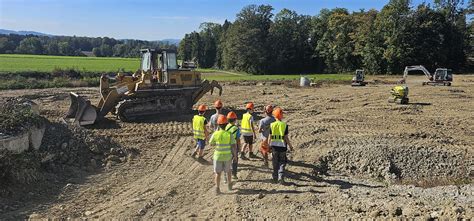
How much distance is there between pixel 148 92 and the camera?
17406 millimetres

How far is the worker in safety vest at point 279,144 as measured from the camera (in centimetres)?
957

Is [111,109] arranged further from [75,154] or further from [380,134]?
[380,134]

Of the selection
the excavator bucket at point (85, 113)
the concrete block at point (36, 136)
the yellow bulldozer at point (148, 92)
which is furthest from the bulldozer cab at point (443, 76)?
the concrete block at point (36, 136)

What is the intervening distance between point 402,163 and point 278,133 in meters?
4.36

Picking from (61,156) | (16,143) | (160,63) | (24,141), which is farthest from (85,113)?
(16,143)

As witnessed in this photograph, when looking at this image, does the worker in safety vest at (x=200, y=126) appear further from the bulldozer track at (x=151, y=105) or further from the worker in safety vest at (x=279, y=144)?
the bulldozer track at (x=151, y=105)

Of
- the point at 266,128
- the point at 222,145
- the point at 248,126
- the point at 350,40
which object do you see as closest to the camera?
the point at 222,145

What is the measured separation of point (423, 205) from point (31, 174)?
767 cm

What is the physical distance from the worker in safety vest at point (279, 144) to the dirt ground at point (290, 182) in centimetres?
31

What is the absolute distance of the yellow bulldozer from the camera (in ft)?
54.0

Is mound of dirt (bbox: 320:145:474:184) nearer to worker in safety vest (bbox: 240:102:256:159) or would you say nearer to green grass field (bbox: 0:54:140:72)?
worker in safety vest (bbox: 240:102:256:159)

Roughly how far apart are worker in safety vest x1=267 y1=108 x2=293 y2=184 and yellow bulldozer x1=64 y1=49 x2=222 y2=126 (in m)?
8.39

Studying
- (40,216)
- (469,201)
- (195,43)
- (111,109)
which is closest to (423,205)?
(469,201)

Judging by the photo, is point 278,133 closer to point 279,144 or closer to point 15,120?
point 279,144
